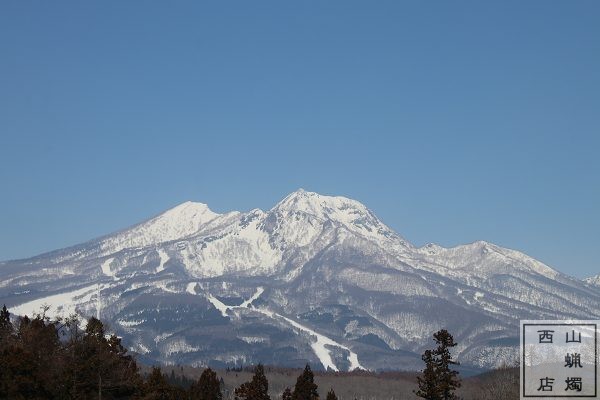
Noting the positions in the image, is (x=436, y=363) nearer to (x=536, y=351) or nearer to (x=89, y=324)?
(x=536, y=351)

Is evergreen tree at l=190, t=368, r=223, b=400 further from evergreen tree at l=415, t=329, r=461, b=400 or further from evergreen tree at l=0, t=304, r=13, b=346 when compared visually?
evergreen tree at l=415, t=329, r=461, b=400

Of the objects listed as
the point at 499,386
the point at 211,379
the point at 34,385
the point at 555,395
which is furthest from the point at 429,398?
the point at 211,379

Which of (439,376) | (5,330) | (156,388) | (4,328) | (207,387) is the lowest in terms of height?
(207,387)

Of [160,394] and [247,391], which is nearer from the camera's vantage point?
[160,394]

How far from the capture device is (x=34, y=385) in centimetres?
Answer: 7219

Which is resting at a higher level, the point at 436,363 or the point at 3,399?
the point at 436,363

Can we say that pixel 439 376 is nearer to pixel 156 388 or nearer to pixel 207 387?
pixel 156 388

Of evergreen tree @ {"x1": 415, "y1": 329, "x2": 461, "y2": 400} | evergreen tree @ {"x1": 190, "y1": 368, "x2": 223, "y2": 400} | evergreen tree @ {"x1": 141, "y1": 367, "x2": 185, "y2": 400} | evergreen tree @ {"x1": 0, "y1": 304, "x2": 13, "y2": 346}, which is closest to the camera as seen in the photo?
evergreen tree @ {"x1": 415, "y1": 329, "x2": 461, "y2": 400}

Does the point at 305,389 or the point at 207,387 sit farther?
the point at 207,387

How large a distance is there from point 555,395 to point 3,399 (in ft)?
138

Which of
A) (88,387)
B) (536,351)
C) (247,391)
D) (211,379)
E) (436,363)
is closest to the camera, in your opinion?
(436,363)

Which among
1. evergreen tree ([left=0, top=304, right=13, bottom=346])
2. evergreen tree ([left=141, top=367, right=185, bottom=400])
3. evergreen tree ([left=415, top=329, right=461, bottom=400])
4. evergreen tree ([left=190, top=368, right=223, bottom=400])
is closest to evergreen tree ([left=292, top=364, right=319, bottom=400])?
evergreen tree ([left=190, top=368, right=223, bottom=400])

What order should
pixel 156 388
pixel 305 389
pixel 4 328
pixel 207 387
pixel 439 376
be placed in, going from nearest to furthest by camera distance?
pixel 439 376
pixel 156 388
pixel 4 328
pixel 305 389
pixel 207 387

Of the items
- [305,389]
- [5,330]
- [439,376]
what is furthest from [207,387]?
[439,376]
